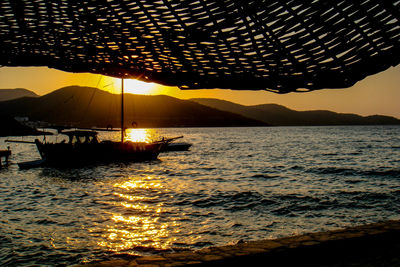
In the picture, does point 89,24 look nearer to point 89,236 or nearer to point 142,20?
point 142,20

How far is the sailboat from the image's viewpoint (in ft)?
140

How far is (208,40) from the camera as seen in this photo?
46.4 inches

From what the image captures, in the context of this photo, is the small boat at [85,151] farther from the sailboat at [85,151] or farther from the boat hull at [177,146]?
the boat hull at [177,146]

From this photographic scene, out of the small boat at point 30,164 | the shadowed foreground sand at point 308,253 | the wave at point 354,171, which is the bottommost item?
the wave at point 354,171

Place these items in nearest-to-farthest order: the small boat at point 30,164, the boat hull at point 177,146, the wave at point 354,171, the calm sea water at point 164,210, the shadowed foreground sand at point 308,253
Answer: the shadowed foreground sand at point 308,253 < the calm sea water at point 164,210 < the wave at point 354,171 < the small boat at point 30,164 < the boat hull at point 177,146

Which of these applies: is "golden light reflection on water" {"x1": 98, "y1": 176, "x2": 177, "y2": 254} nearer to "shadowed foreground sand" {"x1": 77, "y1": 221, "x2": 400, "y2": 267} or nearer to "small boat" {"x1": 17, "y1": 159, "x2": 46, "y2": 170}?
"shadowed foreground sand" {"x1": 77, "y1": 221, "x2": 400, "y2": 267}

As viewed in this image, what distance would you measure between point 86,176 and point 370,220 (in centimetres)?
2580

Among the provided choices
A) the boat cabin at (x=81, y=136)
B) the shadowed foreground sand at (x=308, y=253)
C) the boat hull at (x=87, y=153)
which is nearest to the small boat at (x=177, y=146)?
the boat hull at (x=87, y=153)

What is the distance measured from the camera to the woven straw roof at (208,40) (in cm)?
97

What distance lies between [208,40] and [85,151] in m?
44.8

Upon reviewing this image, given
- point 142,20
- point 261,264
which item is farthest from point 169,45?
point 261,264

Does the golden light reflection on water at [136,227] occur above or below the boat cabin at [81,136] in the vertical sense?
below

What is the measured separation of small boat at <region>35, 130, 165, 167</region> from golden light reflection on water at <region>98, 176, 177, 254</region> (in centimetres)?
2227

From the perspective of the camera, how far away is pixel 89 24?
1298 millimetres
